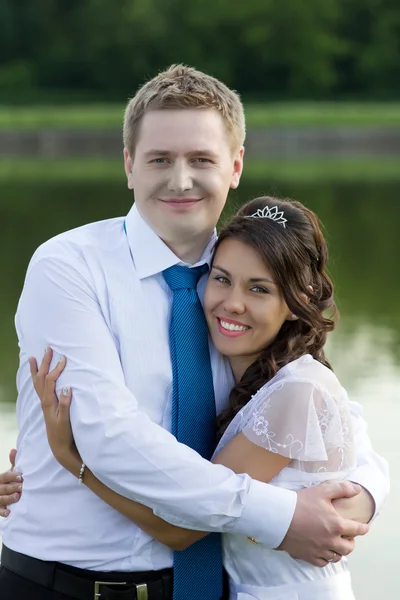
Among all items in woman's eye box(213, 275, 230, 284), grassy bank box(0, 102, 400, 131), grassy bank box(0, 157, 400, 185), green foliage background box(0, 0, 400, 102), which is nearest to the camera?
woman's eye box(213, 275, 230, 284)

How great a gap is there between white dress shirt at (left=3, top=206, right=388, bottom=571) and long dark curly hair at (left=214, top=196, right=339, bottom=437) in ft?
0.42

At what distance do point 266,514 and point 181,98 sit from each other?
1054mm

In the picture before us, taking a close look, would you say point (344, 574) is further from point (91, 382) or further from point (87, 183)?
point (87, 183)

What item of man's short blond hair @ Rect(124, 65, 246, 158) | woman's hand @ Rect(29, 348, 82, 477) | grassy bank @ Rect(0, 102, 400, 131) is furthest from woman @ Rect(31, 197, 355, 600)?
grassy bank @ Rect(0, 102, 400, 131)

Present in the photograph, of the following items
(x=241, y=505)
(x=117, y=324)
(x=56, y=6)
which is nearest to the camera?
(x=241, y=505)

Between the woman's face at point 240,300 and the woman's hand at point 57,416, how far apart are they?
474 mm

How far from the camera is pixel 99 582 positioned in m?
2.69

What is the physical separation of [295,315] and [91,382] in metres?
0.67

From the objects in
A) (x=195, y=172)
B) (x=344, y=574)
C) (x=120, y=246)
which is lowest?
(x=344, y=574)

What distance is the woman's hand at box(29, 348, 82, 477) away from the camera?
260 cm

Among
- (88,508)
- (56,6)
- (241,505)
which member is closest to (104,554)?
(88,508)

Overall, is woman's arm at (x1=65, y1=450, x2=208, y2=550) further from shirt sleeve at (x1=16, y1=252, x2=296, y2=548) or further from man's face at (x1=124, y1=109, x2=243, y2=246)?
man's face at (x1=124, y1=109, x2=243, y2=246)

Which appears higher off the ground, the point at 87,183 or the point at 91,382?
the point at 87,183

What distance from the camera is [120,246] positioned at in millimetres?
2887
